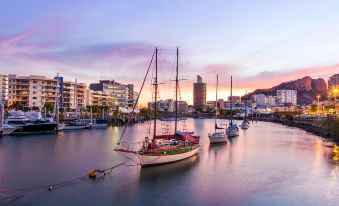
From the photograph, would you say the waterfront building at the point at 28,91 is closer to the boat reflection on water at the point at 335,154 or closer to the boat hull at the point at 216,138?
the boat hull at the point at 216,138

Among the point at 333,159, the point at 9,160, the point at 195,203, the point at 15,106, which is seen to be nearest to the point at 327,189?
the point at 195,203

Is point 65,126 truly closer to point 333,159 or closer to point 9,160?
point 9,160

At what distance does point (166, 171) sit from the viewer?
3206 cm

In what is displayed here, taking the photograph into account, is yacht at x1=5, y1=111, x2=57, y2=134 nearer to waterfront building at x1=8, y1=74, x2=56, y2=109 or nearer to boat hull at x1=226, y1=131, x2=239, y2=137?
boat hull at x1=226, y1=131, x2=239, y2=137

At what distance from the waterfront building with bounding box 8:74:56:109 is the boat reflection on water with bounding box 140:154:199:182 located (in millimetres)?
122133

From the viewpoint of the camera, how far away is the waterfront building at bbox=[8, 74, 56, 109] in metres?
144

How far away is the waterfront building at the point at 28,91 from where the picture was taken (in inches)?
5689

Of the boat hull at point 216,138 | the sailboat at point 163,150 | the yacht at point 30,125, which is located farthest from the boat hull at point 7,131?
the sailboat at point 163,150

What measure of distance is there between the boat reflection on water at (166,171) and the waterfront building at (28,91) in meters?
122

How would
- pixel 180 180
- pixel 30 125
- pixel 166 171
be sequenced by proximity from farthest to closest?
pixel 30 125, pixel 166 171, pixel 180 180

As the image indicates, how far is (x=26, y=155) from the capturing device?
42.2 m

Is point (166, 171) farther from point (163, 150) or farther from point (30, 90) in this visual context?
point (30, 90)

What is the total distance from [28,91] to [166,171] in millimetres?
129265

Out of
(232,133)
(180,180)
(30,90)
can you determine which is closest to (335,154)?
(180,180)
